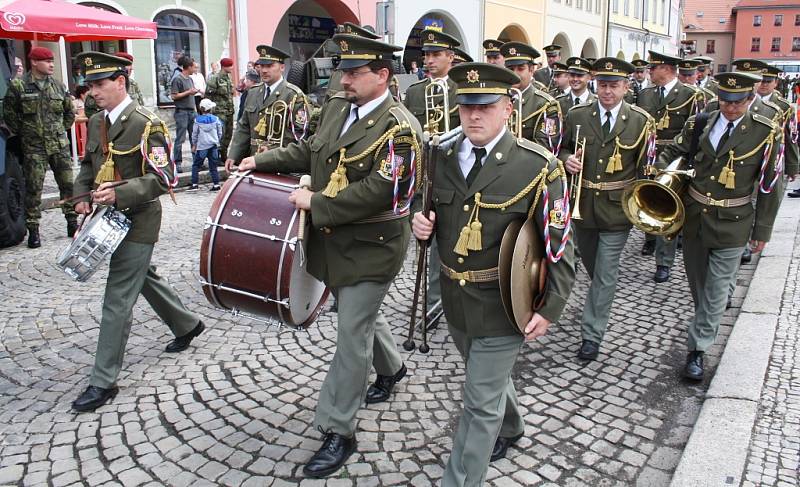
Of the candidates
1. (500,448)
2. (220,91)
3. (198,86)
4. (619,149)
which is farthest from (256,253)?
(198,86)

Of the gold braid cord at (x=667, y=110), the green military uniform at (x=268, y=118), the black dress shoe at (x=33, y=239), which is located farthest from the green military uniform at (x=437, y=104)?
the black dress shoe at (x=33, y=239)

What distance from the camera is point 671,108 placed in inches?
347

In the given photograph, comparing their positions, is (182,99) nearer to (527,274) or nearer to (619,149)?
(619,149)

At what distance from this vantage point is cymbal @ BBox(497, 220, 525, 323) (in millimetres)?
3078

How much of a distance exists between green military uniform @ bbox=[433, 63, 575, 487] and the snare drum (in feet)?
7.10

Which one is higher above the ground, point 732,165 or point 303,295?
point 732,165

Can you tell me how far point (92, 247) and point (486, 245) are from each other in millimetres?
2473

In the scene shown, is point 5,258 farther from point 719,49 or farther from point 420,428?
point 719,49

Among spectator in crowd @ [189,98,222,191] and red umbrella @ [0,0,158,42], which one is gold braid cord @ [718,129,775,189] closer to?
spectator in crowd @ [189,98,222,191]

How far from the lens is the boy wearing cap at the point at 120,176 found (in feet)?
14.7

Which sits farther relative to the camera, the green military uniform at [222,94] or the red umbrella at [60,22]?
the green military uniform at [222,94]

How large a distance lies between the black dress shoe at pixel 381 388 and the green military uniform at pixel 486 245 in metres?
1.31

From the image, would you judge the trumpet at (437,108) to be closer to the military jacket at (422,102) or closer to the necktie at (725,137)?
the military jacket at (422,102)

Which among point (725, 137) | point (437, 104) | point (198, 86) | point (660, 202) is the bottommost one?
point (660, 202)
